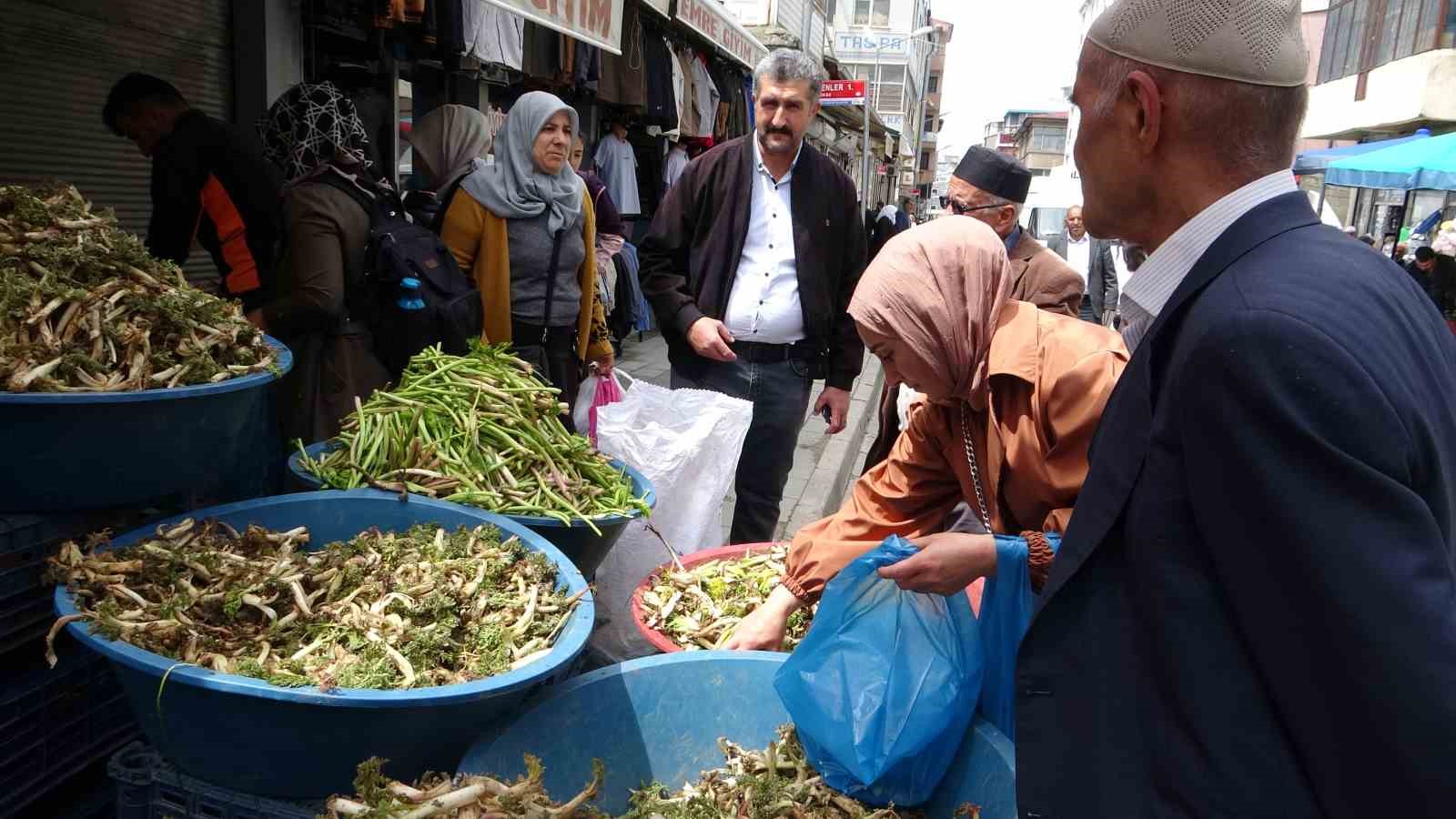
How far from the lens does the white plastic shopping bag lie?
370 centimetres

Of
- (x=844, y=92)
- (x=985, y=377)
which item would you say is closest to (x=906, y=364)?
(x=985, y=377)

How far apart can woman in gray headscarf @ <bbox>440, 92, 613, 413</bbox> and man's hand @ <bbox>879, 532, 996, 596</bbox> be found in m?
2.70

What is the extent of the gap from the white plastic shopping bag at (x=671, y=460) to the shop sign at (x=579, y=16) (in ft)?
6.30

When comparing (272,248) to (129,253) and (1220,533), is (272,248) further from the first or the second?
(1220,533)

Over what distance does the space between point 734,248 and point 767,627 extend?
211cm

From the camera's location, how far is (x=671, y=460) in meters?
3.77

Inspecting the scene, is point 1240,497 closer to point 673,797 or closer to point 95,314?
point 673,797

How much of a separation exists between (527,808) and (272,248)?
9.64ft

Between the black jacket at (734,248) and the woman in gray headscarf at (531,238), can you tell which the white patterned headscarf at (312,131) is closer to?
the woman in gray headscarf at (531,238)

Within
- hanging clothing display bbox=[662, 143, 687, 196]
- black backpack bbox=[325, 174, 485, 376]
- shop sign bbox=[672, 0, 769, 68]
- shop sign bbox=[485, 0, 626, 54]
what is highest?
shop sign bbox=[672, 0, 769, 68]

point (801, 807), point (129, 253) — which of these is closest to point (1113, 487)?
point (801, 807)

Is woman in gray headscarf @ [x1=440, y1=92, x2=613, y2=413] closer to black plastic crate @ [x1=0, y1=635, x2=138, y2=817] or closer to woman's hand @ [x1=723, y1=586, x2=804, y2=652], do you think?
woman's hand @ [x1=723, y1=586, x2=804, y2=652]

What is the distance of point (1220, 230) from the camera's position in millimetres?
1246

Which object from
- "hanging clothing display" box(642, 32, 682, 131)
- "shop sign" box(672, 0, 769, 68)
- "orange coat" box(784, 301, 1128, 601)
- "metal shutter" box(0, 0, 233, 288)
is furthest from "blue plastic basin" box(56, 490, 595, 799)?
"hanging clothing display" box(642, 32, 682, 131)
